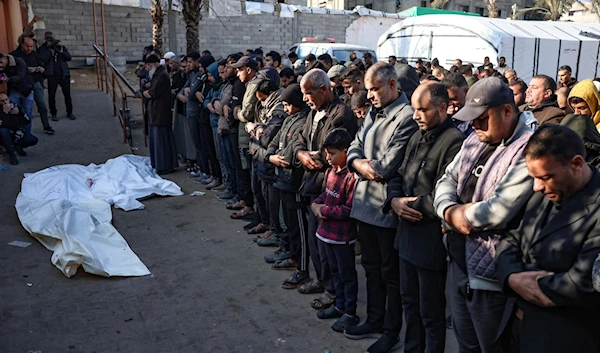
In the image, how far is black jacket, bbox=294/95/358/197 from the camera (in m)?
4.41

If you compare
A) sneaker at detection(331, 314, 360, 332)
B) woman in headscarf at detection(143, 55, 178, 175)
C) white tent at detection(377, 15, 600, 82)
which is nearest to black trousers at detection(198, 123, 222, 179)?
woman in headscarf at detection(143, 55, 178, 175)

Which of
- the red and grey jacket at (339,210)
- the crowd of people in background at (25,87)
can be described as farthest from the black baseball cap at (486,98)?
the crowd of people in background at (25,87)

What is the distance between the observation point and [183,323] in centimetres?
432

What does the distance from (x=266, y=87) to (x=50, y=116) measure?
26.0ft

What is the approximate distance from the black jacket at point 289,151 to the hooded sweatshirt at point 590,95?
2.47 metres

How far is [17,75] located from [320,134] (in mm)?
7304

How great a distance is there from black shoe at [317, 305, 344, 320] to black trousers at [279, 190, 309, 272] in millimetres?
677

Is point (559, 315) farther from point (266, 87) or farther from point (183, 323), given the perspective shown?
point (266, 87)

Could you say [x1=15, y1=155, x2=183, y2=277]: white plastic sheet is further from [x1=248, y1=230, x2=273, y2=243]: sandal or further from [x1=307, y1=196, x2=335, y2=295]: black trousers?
[x1=307, y1=196, x2=335, y2=295]: black trousers

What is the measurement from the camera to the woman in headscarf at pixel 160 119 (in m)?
8.75

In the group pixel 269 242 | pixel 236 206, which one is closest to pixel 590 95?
pixel 269 242

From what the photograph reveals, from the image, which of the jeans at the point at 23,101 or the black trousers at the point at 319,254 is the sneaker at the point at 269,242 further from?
the jeans at the point at 23,101

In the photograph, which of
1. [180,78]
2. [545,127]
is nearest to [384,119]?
[545,127]

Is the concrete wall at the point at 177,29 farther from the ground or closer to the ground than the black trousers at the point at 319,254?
farther from the ground
